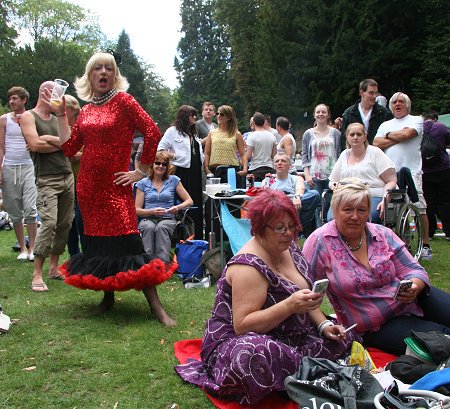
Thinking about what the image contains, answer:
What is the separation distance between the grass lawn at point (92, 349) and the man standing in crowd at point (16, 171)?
1.40 meters

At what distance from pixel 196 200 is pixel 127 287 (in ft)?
11.7

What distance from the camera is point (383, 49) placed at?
2533cm

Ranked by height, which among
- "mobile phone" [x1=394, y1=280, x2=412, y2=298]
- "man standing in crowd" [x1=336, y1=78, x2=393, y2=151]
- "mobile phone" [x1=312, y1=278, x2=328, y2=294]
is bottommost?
"mobile phone" [x1=394, y1=280, x2=412, y2=298]

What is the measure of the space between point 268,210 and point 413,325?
4.52ft

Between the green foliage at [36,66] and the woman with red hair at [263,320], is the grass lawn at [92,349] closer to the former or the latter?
the woman with red hair at [263,320]

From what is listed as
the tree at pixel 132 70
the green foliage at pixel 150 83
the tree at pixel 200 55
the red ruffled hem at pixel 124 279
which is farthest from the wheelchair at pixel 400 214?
the green foliage at pixel 150 83

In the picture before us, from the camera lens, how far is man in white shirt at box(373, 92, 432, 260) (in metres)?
6.49

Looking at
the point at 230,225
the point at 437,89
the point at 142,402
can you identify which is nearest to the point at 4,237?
the point at 230,225

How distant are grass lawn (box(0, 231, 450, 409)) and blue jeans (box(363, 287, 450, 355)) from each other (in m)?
1.26

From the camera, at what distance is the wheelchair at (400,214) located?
19.1ft

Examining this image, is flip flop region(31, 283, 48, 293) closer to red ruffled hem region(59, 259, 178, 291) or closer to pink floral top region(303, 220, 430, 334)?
red ruffled hem region(59, 259, 178, 291)

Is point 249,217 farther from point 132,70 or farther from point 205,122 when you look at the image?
point 132,70

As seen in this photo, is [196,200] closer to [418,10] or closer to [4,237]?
[4,237]

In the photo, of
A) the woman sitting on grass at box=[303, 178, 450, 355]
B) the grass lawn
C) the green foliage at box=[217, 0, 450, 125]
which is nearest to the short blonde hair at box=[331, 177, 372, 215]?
the woman sitting on grass at box=[303, 178, 450, 355]
